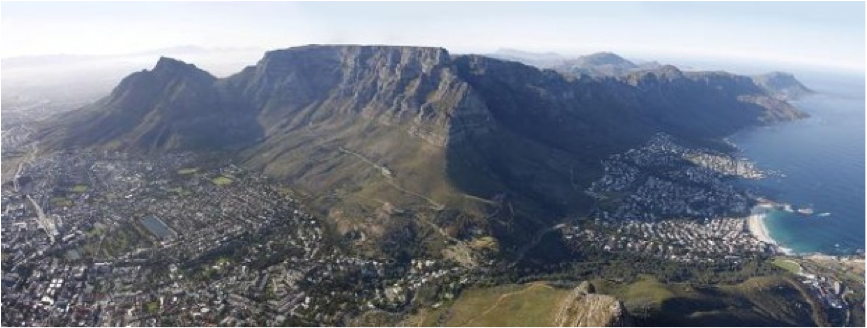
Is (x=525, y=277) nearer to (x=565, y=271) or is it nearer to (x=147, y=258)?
(x=565, y=271)

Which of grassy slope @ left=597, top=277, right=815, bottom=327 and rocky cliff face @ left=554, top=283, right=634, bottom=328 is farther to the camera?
grassy slope @ left=597, top=277, right=815, bottom=327

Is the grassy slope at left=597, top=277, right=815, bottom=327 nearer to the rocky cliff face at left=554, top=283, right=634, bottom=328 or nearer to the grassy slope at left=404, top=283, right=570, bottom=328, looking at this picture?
the rocky cliff face at left=554, top=283, right=634, bottom=328

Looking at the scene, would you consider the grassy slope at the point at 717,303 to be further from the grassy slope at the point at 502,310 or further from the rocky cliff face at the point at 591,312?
the grassy slope at the point at 502,310

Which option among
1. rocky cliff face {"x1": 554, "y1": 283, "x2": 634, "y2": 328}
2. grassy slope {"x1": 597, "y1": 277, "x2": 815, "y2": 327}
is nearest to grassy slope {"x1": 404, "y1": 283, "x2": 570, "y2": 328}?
rocky cliff face {"x1": 554, "y1": 283, "x2": 634, "y2": 328}

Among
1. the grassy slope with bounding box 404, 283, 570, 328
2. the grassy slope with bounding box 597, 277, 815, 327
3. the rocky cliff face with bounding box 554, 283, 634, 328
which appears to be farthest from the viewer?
the grassy slope with bounding box 597, 277, 815, 327

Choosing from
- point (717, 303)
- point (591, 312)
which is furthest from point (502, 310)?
point (717, 303)

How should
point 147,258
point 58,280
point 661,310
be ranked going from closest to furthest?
1. point 661,310
2. point 58,280
3. point 147,258

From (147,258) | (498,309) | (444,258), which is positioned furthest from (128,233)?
(498,309)

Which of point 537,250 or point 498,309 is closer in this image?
point 498,309
